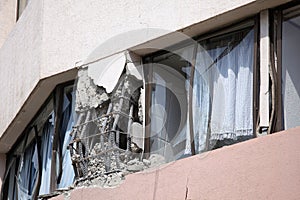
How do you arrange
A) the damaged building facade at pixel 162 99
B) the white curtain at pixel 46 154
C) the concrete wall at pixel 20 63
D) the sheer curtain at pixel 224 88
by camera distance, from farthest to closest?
the concrete wall at pixel 20 63, the white curtain at pixel 46 154, the sheer curtain at pixel 224 88, the damaged building facade at pixel 162 99

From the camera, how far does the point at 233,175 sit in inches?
255

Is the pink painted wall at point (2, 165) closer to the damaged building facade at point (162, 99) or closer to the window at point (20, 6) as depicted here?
the damaged building facade at point (162, 99)

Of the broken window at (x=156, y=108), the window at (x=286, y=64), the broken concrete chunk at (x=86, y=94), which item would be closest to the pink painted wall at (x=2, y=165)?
the broken window at (x=156, y=108)

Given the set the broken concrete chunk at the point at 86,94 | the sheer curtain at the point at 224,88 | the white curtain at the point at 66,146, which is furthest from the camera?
the white curtain at the point at 66,146

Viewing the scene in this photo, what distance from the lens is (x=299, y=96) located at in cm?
679

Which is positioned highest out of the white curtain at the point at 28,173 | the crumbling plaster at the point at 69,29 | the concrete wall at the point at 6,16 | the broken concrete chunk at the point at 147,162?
the concrete wall at the point at 6,16

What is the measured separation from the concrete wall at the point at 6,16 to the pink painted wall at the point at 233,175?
16.9 ft

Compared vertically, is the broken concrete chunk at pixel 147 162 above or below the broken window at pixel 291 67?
below

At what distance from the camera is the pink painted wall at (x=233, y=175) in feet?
20.1

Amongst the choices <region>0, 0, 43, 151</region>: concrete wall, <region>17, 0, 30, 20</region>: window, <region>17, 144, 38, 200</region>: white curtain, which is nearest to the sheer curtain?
<region>0, 0, 43, 151</region>: concrete wall

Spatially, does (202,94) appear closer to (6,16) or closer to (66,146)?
(66,146)

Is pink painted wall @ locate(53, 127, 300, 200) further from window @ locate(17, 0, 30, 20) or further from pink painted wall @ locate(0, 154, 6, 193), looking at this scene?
window @ locate(17, 0, 30, 20)

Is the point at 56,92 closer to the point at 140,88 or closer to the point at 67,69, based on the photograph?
the point at 67,69

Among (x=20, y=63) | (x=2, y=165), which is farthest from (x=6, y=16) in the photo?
(x=2, y=165)
